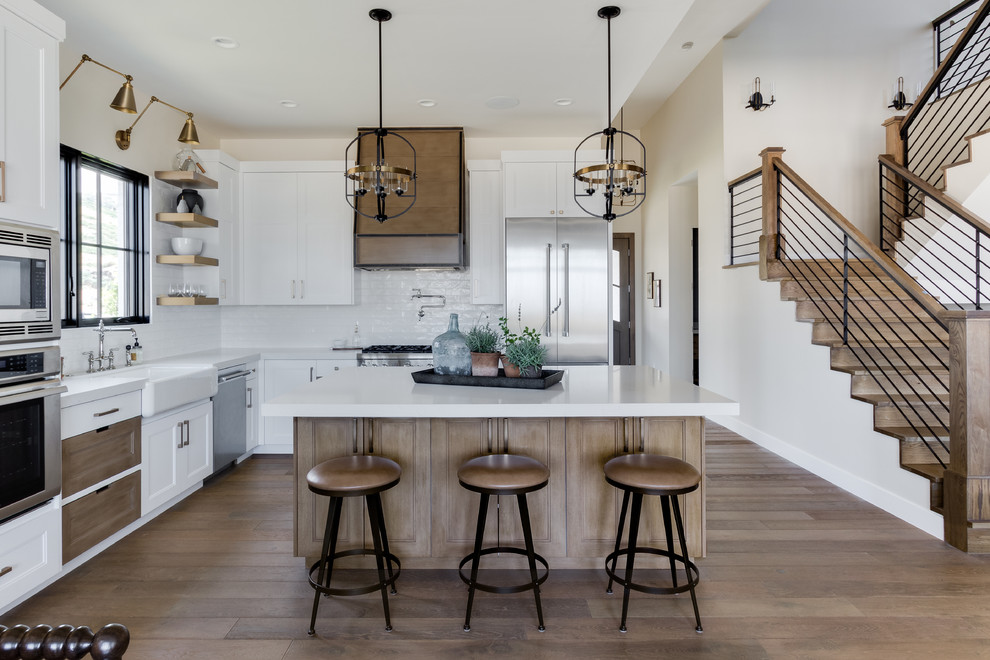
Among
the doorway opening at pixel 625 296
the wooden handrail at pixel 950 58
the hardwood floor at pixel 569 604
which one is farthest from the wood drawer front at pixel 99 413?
the doorway opening at pixel 625 296

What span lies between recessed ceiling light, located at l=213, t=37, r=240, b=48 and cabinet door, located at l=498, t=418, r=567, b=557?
3.00 m

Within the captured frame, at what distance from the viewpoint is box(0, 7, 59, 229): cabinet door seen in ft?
7.70

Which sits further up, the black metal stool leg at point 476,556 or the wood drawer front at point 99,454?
the wood drawer front at point 99,454

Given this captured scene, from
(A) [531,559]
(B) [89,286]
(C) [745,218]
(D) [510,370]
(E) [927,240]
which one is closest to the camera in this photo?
(A) [531,559]

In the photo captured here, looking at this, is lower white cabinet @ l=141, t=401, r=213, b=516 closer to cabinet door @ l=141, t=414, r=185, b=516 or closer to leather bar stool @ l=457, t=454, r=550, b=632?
cabinet door @ l=141, t=414, r=185, b=516

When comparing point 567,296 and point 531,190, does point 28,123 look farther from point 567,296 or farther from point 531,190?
point 567,296

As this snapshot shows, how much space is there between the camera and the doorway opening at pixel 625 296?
319 inches

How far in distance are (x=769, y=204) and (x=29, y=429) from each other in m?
5.12

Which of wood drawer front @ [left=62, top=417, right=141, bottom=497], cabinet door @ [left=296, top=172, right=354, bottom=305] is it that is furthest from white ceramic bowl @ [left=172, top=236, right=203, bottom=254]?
wood drawer front @ [left=62, top=417, right=141, bottom=497]

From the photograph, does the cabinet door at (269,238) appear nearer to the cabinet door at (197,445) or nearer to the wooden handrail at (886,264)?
the cabinet door at (197,445)

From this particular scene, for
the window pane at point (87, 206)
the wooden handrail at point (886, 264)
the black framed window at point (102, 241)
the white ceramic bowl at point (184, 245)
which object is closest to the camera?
the wooden handrail at point (886, 264)

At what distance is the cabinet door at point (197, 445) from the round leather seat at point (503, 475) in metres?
2.41

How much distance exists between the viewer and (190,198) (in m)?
4.75

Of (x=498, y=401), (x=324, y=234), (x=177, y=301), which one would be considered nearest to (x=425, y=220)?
(x=324, y=234)
